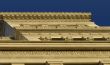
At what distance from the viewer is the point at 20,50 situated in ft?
194

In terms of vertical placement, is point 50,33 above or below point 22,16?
below

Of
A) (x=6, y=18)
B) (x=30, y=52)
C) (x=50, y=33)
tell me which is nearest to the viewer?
(x=30, y=52)

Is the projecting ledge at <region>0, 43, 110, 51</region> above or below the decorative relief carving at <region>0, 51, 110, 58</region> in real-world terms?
above

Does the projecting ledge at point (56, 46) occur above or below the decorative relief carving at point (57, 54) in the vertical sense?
above

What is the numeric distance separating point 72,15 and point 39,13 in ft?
14.0

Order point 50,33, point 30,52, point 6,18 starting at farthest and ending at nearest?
point 6,18, point 50,33, point 30,52

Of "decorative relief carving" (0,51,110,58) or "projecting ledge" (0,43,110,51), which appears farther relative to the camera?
"projecting ledge" (0,43,110,51)

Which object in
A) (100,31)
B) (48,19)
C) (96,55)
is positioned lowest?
(96,55)

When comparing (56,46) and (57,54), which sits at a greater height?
(56,46)

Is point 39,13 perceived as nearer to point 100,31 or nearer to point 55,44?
point 100,31

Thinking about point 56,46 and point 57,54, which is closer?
point 57,54

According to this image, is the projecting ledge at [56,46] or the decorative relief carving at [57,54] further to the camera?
the projecting ledge at [56,46]

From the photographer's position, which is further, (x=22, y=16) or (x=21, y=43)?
(x=22, y=16)

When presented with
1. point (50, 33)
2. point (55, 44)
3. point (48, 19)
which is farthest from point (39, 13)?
point (55, 44)
